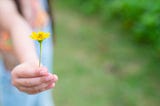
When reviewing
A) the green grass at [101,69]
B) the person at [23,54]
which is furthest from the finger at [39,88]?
the green grass at [101,69]

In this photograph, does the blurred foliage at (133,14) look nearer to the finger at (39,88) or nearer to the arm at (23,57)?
the arm at (23,57)

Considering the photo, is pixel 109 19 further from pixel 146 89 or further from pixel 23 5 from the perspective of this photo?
pixel 23 5

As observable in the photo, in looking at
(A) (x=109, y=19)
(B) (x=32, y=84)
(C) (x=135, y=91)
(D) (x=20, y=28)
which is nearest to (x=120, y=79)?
(C) (x=135, y=91)

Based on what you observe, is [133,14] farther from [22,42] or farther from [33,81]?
[33,81]

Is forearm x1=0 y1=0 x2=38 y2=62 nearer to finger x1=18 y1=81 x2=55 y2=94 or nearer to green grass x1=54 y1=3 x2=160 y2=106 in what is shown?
finger x1=18 y1=81 x2=55 y2=94

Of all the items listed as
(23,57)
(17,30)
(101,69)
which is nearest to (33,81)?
(23,57)

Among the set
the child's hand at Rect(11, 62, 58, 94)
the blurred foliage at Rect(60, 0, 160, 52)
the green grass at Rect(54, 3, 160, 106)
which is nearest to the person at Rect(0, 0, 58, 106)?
the child's hand at Rect(11, 62, 58, 94)

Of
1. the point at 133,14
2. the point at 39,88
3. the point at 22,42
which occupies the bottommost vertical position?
the point at 39,88
